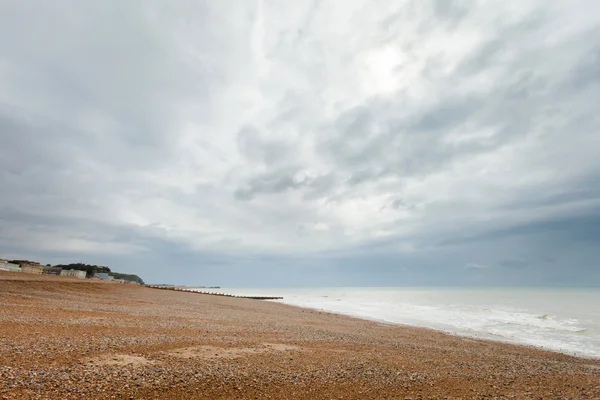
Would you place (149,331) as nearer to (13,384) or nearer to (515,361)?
(13,384)

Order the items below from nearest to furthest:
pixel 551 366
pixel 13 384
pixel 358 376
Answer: pixel 13 384, pixel 358 376, pixel 551 366

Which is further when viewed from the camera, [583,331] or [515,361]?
[583,331]

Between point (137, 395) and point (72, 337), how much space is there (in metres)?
7.38

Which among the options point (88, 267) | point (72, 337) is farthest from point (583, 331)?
point (88, 267)

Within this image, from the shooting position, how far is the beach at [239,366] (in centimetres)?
936

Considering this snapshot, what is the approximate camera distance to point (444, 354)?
1841 centimetres

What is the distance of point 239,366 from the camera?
40.0 feet

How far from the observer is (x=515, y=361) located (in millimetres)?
18078

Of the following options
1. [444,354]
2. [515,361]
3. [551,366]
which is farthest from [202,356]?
[551,366]

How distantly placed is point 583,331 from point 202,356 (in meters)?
40.4

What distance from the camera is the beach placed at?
9.36m

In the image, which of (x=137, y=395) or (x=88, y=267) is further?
(x=88, y=267)

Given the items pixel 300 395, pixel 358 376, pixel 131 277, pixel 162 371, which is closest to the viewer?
pixel 300 395

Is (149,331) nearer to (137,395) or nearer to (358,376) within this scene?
(137,395)
